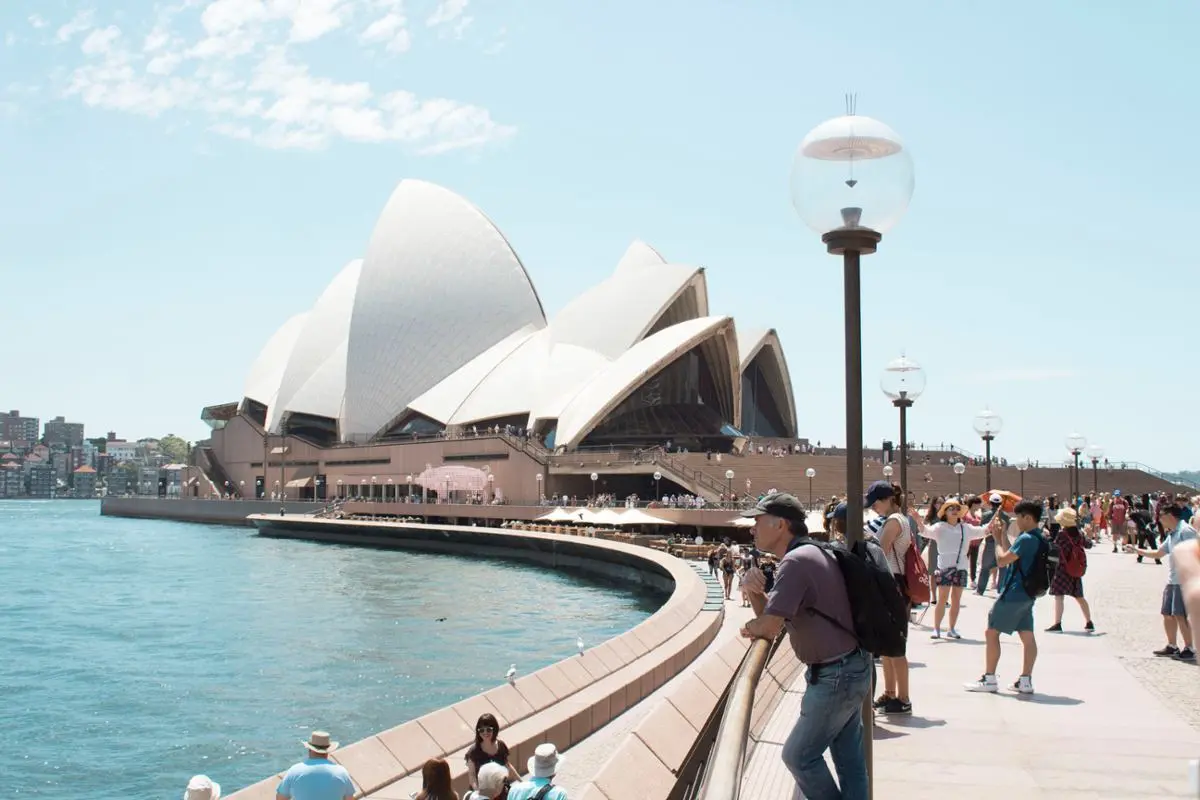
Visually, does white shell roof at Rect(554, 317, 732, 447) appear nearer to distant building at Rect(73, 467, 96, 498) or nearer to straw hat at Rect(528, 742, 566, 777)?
straw hat at Rect(528, 742, 566, 777)

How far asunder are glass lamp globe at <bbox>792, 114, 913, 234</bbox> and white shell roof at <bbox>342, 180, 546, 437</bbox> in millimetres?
52861

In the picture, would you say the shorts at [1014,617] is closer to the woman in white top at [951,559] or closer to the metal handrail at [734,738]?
the woman in white top at [951,559]

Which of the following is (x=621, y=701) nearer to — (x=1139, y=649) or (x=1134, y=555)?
(x=1139, y=649)

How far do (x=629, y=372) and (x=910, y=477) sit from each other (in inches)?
472

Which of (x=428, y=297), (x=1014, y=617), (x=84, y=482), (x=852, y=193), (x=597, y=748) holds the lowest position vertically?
(x=84, y=482)

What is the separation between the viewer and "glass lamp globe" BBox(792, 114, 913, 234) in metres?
3.78

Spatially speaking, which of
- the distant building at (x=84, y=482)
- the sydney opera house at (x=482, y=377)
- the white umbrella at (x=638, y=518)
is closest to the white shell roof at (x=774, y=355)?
the sydney opera house at (x=482, y=377)

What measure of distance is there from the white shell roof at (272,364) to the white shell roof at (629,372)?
97.5ft

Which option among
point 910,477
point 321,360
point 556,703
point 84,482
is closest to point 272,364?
point 321,360

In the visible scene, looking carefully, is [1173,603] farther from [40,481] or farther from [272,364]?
[40,481]

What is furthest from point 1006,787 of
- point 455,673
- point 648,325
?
point 648,325

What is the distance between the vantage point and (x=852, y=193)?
3.83 m

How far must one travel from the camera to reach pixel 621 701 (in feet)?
32.4

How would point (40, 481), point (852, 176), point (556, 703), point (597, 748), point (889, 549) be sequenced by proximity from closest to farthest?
point (852, 176), point (889, 549), point (597, 748), point (556, 703), point (40, 481)
